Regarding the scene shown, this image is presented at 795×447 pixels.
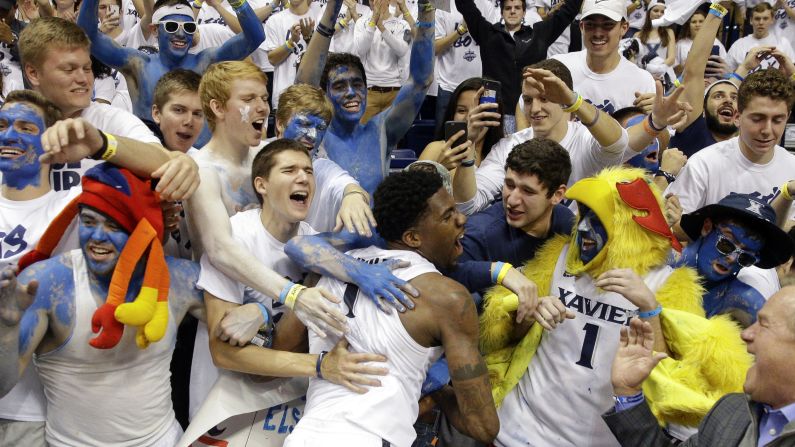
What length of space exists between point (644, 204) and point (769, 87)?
6.79 feet

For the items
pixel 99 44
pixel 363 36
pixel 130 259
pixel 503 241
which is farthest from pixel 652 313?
pixel 363 36

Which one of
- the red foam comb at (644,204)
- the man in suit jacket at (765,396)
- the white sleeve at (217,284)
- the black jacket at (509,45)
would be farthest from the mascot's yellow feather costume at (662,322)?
the black jacket at (509,45)

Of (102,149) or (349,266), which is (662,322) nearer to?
(349,266)

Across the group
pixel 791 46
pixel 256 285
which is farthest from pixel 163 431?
pixel 791 46

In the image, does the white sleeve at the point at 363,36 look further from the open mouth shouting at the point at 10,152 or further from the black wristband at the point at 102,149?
the black wristband at the point at 102,149

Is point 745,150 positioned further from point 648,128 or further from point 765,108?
point 648,128

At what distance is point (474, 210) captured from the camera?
4.62 metres

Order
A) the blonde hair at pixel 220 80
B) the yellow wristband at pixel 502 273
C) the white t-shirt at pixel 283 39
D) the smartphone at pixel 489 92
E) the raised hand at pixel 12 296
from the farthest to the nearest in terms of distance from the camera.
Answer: the white t-shirt at pixel 283 39, the smartphone at pixel 489 92, the blonde hair at pixel 220 80, the yellow wristband at pixel 502 273, the raised hand at pixel 12 296

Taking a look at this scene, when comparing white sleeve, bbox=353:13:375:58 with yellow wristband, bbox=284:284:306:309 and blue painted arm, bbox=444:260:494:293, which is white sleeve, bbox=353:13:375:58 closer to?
blue painted arm, bbox=444:260:494:293

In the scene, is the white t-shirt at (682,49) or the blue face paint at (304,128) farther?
the white t-shirt at (682,49)

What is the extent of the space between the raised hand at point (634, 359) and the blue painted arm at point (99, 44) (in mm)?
4131

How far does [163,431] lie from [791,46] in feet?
29.8

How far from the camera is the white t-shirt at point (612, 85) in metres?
5.84

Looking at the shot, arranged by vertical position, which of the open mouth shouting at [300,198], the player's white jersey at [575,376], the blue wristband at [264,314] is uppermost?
the open mouth shouting at [300,198]
